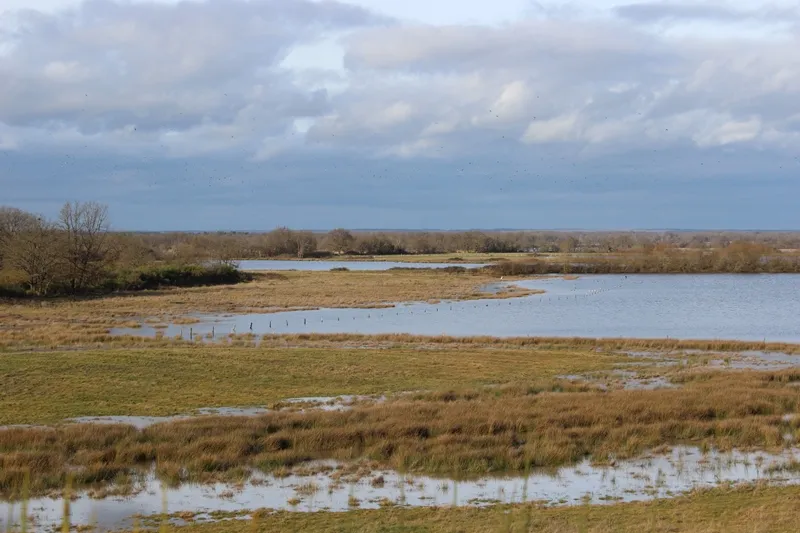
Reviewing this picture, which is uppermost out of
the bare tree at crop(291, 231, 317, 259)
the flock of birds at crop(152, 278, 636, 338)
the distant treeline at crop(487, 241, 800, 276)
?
the bare tree at crop(291, 231, 317, 259)

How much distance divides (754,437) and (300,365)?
16804mm

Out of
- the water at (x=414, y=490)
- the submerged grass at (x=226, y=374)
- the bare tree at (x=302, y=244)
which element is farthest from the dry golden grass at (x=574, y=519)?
the bare tree at (x=302, y=244)

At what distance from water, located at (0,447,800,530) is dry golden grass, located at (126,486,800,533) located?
0.52m

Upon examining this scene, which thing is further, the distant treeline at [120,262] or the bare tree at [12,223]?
the bare tree at [12,223]

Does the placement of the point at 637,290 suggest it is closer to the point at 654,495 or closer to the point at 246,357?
the point at 246,357

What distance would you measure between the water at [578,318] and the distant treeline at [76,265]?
1032 inches

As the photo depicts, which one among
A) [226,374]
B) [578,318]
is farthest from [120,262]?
[226,374]

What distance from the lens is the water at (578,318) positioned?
47.6 m

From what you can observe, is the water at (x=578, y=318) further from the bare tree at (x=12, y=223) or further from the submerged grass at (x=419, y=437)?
the bare tree at (x=12, y=223)

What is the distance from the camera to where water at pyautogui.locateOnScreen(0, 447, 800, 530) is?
12.5 metres

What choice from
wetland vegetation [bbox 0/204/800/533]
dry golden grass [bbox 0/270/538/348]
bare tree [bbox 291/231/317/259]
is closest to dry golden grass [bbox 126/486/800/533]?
wetland vegetation [bbox 0/204/800/533]

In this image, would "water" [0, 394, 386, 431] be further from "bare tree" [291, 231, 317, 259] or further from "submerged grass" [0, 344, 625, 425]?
"bare tree" [291, 231, 317, 259]

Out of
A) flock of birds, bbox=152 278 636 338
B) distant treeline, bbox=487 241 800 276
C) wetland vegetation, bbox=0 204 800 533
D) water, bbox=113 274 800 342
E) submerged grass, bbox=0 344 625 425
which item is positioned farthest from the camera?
distant treeline, bbox=487 241 800 276

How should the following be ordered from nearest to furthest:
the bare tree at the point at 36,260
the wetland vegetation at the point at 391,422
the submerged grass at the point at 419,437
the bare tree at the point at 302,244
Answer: the wetland vegetation at the point at 391,422, the submerged grass at the point at 419,437, the bare tree at the point at 36,260, the bare tree at the point at 302,244
